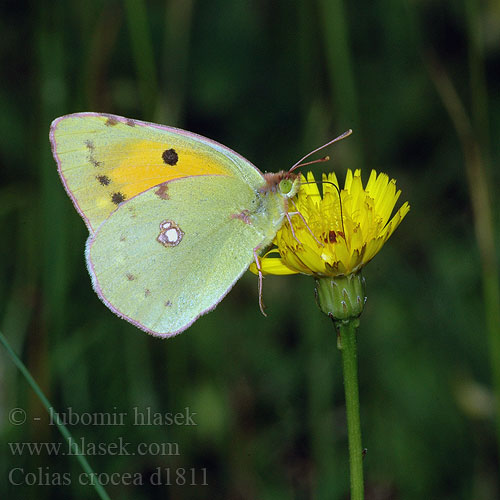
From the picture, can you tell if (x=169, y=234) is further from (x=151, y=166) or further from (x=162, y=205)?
(x=151, y=166)

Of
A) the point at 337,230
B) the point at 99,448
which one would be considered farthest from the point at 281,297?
the point at 337,230

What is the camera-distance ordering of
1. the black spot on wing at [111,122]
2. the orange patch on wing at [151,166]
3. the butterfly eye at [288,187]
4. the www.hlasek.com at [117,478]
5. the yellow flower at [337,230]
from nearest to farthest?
the yellow flower at [337,230] < the butterfly eye at [288,187] < the black spot on wing at [111,122] < the orange patch on wing at [151,166] < the www.hlasek.com at [117,478]

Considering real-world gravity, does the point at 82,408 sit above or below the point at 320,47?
below

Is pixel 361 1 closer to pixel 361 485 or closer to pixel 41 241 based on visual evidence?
pixel 41 241

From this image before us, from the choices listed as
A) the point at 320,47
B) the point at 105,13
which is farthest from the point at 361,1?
the point at 105,13

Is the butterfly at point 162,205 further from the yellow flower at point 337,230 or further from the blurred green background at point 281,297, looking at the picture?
the blurred green background at point 281,297

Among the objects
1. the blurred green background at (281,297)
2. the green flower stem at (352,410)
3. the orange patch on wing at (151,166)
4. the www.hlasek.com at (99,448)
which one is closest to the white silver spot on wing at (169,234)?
the orange patch on wing at (151,166)
